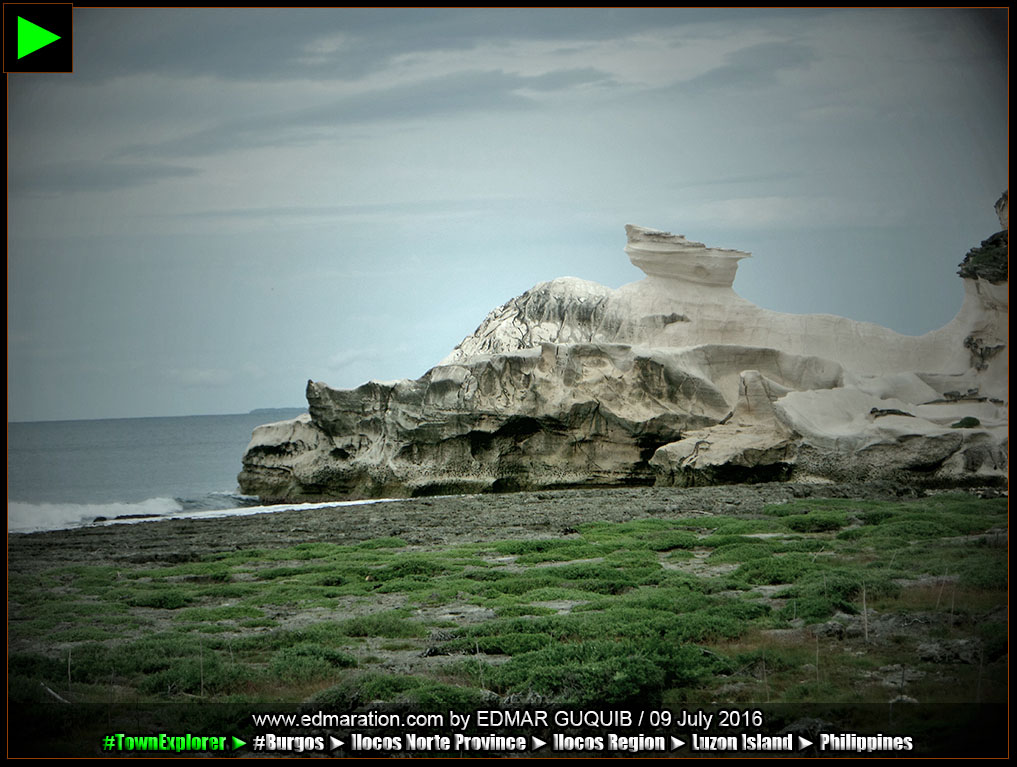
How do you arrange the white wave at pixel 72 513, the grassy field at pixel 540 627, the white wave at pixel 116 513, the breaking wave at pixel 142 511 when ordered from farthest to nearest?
the white wave at pixel 72 513
the breaking wave at pixel 142 511
the white wave at pixel 116 513
the grassy field at pixel 540 627

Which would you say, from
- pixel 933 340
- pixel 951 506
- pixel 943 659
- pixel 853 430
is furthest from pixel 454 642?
pixel 933 340

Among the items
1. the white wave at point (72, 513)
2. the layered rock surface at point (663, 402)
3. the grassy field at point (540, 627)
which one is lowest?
the white wave at point (72, 513)

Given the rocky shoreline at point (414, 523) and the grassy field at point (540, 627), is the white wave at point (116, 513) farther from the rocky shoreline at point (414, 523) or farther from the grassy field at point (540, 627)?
the grassy field at point (540, 627)

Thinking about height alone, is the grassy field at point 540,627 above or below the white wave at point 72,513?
above

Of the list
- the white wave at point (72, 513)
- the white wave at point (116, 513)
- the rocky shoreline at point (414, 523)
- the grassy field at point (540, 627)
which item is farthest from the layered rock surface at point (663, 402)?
the grassy field at point (540, 627)

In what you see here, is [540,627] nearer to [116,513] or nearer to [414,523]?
[414,523]

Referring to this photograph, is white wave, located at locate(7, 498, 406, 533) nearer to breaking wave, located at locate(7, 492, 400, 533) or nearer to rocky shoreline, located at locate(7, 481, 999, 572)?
breaking wave, located at locate(7, 492, 400, 533)

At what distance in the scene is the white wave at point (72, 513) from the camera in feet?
134

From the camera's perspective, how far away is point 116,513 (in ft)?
147

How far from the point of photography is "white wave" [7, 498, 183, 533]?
41.0 m

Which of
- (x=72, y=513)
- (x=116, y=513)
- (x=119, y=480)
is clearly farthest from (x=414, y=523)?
(x=119, y=480)

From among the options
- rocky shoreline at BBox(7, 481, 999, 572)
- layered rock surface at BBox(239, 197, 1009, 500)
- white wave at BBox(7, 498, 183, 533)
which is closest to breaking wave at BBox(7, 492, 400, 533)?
white wave at BBox(7, 498, 183, 533)

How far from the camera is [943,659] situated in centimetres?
1187

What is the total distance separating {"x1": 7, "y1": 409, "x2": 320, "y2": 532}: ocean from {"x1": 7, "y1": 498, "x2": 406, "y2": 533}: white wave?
4 cm
